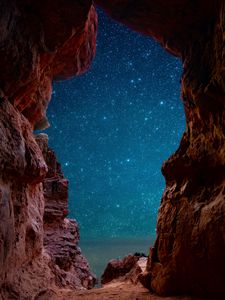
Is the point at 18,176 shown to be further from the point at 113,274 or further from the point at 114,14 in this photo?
the point at 113,274

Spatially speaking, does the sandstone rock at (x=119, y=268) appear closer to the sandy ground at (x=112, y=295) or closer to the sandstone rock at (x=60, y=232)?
the sandstone rock at (x=60, y=232)

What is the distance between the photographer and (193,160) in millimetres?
7082

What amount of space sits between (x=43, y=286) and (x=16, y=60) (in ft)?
20.6

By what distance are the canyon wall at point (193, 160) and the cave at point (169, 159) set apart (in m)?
0.03

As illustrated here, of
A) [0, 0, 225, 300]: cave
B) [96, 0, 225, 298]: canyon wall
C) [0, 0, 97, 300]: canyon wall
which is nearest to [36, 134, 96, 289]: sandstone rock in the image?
[0, 0, 97, 300]: canyon wall

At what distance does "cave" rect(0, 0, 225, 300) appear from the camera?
5.70 metres

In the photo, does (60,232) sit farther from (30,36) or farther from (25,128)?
(30,36)

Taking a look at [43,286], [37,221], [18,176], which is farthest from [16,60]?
[43,286]

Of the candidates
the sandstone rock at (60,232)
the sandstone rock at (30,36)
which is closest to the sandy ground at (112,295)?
the sandstone rock at (60,232)

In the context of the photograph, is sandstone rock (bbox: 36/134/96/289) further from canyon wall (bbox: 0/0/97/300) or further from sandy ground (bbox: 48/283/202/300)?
sandy ground (bbox: 48/283/202/300)

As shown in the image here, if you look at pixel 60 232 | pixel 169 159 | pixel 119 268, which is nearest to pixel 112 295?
pixel 169 159

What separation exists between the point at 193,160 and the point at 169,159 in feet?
4.19

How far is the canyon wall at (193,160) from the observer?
5609 mm

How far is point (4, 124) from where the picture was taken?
20.1 ft
